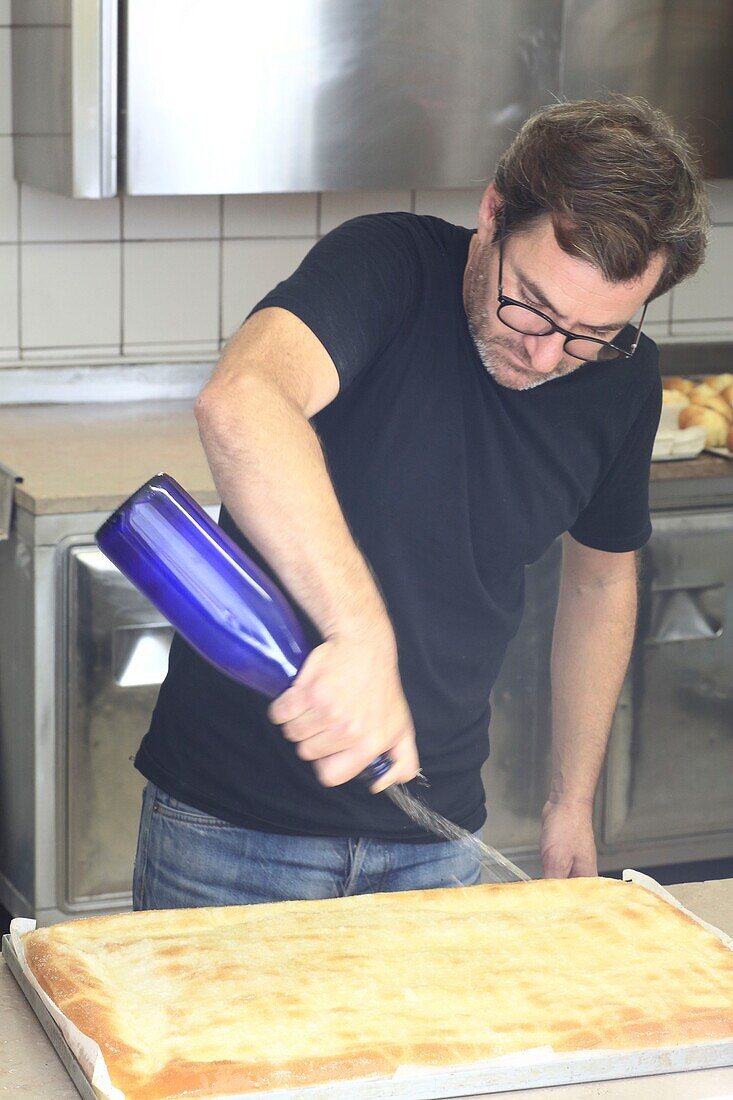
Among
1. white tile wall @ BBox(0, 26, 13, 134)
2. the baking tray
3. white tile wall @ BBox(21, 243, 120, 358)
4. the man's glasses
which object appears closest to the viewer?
the baking tray

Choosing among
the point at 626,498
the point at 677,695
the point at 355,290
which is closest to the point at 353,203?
the point at 677,695

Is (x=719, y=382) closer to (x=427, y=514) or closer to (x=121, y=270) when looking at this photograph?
(x=121, y=270)

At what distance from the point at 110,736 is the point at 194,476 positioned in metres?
0.42

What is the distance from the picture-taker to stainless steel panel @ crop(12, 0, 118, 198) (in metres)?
2.27

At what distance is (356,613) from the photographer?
100 cm

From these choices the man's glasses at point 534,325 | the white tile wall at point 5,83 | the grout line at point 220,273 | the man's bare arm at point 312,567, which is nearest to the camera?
the man's bare arm at point 312,567

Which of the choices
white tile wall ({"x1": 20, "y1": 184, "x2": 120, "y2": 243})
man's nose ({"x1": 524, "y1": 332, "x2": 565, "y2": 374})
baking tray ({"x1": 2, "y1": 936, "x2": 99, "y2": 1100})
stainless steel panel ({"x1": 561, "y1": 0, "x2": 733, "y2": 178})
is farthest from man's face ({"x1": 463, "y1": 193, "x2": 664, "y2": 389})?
white tile wall ({"x1": 20, "y1": 184, "x2": 120, "y2": 243})

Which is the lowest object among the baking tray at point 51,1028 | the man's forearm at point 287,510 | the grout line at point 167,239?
the baking tray at point 51,1028

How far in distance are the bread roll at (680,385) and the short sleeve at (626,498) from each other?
1353 mm

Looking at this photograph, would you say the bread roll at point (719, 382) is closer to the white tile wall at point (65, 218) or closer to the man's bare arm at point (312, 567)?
the white tile wall at point (65, 218)

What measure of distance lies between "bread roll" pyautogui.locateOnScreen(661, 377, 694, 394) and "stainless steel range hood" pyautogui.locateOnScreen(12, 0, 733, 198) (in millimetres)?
518

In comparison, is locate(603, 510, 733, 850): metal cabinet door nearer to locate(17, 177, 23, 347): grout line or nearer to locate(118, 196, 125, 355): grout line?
locate(118, 196, 125, 355): grout line

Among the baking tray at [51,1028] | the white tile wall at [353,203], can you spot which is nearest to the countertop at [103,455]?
the white tile wall at [353,203]

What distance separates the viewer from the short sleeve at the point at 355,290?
112 centimetres
